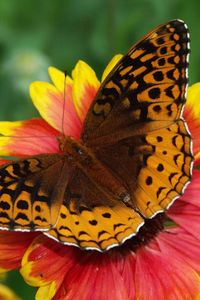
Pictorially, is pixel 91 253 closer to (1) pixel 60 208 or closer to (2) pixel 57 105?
(1) pixel 60 208

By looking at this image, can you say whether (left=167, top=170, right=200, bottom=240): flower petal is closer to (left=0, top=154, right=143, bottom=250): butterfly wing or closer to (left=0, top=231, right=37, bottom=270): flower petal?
(left=0, top=154, right=143, bottom=250): butterfly wing

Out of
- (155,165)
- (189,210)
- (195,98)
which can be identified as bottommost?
(189,210)

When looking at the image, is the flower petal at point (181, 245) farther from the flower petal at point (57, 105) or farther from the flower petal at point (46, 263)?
the flower petal at point (57, 105)

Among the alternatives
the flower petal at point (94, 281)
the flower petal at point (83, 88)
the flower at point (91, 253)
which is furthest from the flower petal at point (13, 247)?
the flower petal at point (83, 88)

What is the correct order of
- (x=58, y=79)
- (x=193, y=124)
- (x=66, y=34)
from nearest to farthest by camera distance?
(x=193, y=124) → (x=58, y=79) → (x=66, y=34)

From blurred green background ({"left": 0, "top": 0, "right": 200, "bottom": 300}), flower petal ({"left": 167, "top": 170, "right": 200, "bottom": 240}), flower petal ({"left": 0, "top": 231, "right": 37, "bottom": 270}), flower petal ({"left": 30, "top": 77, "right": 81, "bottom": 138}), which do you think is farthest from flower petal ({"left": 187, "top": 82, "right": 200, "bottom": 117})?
blurred green background ({"left": 0, "top": 0, "right": 200, "bottom": 300})

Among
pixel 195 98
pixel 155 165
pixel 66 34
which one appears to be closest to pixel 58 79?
pixel 195 98

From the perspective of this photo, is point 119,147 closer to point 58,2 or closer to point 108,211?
point 108,211
